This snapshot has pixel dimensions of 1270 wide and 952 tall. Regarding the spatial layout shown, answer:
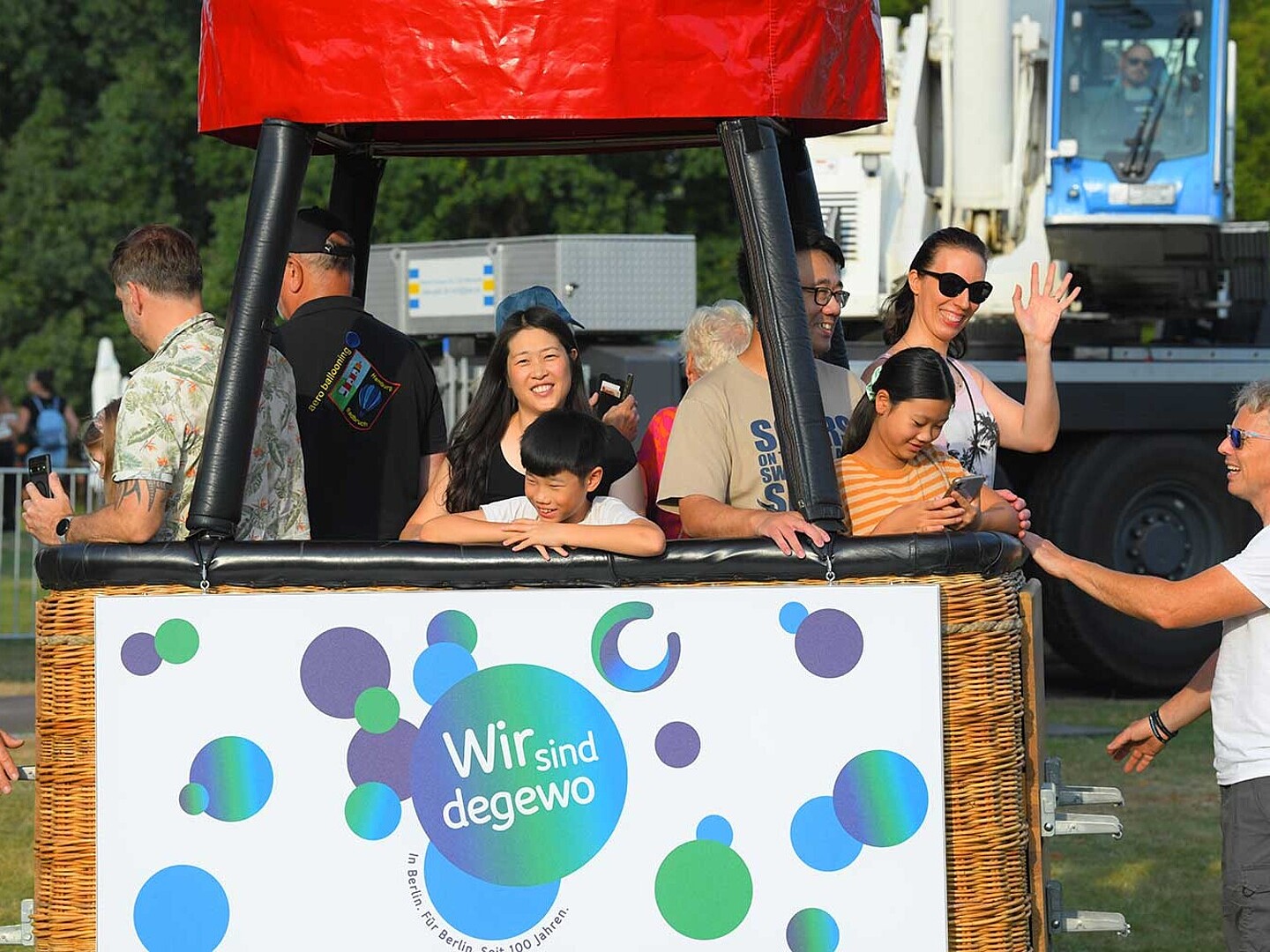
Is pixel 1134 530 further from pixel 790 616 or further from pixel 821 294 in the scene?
pixel 790 616

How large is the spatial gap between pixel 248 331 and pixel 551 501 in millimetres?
713

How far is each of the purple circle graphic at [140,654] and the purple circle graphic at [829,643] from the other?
1.21m

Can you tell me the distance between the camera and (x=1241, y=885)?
14.2 feet

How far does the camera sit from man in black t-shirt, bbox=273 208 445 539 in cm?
504

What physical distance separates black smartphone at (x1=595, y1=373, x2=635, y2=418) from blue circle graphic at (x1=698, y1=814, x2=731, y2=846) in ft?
5.76

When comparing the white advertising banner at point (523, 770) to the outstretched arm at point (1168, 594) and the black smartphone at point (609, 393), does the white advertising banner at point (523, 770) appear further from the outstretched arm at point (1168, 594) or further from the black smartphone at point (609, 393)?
the black smartphone at point (609, 393)

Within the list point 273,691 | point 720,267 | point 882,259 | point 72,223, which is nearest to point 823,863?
point 273,691

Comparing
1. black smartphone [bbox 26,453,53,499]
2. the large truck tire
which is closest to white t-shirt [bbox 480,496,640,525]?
black smartphone [bbox 26,453,53,499]

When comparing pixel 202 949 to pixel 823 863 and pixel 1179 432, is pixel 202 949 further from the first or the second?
pixel 1179 432

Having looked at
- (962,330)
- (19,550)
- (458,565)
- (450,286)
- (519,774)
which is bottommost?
(19,550)

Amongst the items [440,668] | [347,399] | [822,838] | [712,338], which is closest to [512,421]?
[347,399]

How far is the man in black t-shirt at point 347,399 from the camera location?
504 centimetres

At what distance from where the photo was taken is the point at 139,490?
4027mm

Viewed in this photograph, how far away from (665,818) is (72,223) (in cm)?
3312
